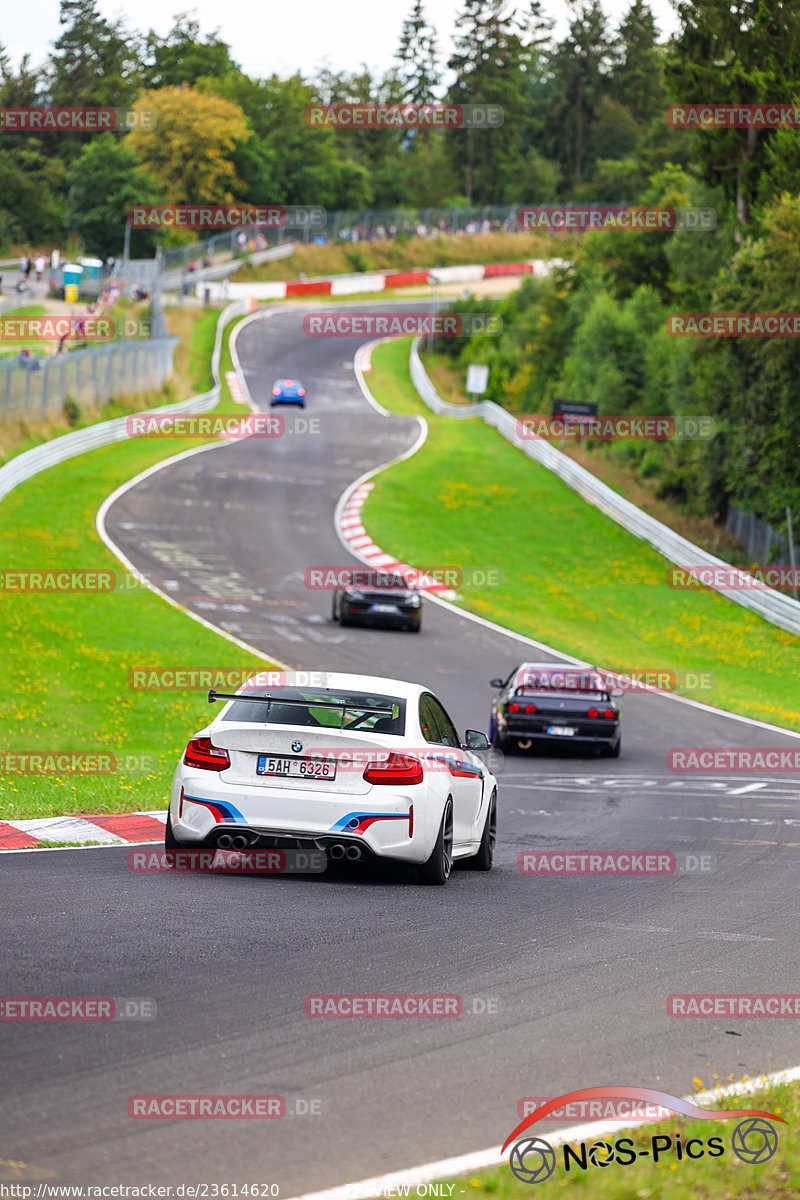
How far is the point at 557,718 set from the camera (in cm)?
2078

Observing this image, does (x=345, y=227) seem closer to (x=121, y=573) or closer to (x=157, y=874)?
(x=121, y=573)

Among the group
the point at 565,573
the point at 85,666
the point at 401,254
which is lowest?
the point at 565,573

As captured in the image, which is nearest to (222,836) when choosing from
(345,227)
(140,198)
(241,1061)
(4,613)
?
(241,1061)

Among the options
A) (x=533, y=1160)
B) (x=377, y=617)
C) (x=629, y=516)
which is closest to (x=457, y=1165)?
(x=533, y=1160)

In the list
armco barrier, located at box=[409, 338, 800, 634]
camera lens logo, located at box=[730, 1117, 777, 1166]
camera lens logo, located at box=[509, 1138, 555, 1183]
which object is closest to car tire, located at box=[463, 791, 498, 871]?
camera lens logo, located at box=[730, 1117, 777, 1166]

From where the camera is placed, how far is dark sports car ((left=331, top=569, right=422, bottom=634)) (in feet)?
101

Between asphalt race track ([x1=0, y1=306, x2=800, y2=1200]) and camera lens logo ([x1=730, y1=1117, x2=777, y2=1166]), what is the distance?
A: 514 mm

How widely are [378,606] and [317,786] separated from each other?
2123cm

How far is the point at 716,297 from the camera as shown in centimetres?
4472

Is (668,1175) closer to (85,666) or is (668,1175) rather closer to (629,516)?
(85,666)

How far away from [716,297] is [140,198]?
50841 millimetres

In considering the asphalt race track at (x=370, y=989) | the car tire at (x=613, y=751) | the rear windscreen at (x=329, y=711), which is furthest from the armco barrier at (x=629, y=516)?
the rear windscreen at (x=329, y=711)

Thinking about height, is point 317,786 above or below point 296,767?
below

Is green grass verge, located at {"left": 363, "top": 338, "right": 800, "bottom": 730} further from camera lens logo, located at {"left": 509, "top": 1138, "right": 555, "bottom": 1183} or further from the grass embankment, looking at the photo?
the grass embankment
